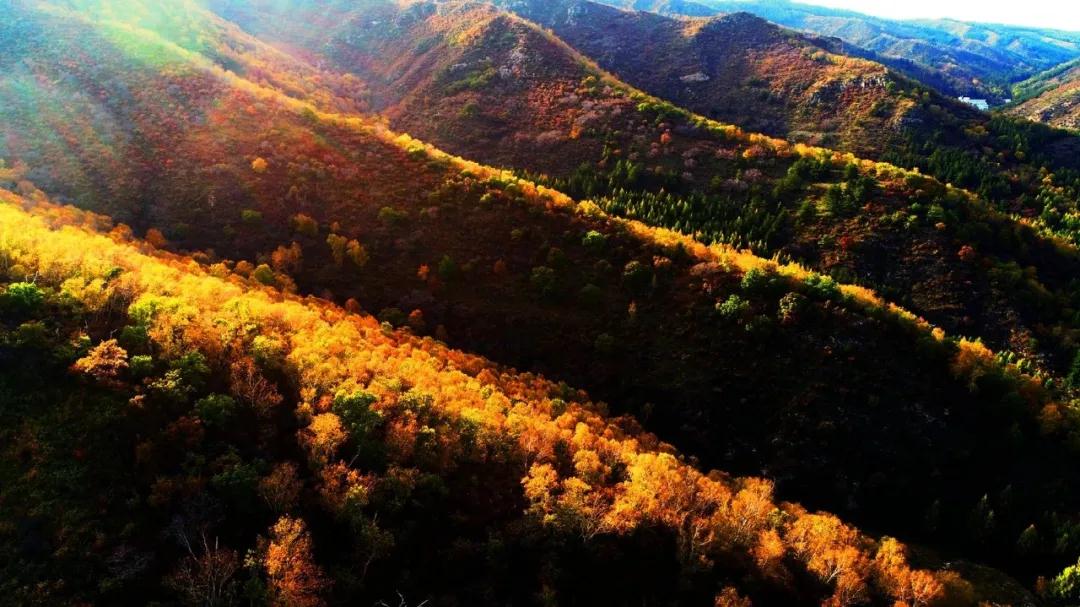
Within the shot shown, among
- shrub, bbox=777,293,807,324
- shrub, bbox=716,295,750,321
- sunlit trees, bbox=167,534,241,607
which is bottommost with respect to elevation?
sunlit trees, bbox=167,534,241,607

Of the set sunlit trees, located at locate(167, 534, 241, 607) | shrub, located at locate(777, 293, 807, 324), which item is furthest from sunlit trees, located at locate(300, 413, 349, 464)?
shrub, located at locate(777, 293, 807, 324)

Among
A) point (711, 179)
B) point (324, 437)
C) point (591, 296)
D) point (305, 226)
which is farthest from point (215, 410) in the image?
point (711, 179)

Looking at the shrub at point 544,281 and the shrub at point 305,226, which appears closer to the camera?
the shrub at point 544,281

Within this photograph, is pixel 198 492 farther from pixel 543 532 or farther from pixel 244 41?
pixel 244 41

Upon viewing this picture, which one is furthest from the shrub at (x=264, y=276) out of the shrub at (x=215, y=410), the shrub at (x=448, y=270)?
the shrub at (x=215, y=410)

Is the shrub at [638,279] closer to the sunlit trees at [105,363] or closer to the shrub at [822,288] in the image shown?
the shrub at [822,288]

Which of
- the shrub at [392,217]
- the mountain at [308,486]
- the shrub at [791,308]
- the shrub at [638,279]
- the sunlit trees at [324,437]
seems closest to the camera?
the mountain at [308,486]

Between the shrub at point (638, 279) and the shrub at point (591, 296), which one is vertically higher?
the shrub at point (638, 279)

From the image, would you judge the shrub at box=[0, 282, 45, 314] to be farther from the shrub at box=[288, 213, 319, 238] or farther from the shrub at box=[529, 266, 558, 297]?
the shrub at box=[529, 266, 558, 297]
